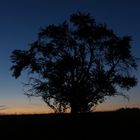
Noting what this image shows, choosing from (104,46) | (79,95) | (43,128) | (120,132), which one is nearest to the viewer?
(120,132)

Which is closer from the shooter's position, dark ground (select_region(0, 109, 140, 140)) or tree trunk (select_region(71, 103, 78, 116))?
dark ground (select_region(0, 109, 140, 140))

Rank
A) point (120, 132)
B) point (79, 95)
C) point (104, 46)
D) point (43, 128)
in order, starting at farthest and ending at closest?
1. point (104, 46)
2. point (79, 95)
3. point (43, 128)
4. point (120, 132)

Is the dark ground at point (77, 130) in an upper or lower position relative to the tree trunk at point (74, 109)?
lower

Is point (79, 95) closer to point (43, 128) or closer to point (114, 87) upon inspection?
point (114, 87)

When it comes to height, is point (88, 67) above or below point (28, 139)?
above

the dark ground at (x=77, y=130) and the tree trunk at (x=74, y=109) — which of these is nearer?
the dark ground at (x=77, y=130)

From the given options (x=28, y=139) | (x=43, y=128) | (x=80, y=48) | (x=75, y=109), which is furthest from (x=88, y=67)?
(x=28, y=139)

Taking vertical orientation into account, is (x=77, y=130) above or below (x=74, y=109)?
below

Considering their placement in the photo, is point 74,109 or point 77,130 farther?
point 74,109

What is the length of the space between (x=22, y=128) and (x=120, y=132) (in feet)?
30.5

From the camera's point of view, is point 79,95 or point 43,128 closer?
point 43,128

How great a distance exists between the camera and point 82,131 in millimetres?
32125

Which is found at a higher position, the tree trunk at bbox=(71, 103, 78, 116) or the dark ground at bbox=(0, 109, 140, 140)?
the tree trunk at bbox=(71, 103, 78, 116)

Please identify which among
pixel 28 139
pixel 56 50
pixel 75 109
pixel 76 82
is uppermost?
pixel 56 50
